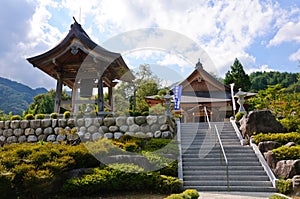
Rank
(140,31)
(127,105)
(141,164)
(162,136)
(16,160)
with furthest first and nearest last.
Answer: (127,105)
(162,136)
(140,31)
(141,164)
(16,160)

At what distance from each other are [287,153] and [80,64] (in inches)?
325

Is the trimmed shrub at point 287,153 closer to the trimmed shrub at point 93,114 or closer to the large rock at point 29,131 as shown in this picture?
the trimmed shrub at point 93,114

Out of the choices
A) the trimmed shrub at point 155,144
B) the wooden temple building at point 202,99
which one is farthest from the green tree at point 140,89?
the trimmed shrub at point 155,144

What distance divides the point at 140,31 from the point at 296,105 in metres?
7.00

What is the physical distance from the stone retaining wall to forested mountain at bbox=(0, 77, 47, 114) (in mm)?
33056

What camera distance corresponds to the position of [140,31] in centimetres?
850

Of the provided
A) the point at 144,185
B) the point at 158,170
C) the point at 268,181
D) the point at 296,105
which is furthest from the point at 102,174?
the point at 296,105

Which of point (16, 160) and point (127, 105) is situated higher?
point (127, 105)

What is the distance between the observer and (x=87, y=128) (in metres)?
9.56

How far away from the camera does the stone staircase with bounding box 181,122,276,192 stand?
6.62 metres

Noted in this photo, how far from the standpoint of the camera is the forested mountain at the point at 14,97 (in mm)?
42834

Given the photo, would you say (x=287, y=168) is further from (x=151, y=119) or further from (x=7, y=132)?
(x=7, y=132)

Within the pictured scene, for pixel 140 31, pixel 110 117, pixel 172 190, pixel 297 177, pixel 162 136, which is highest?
pixel 140 31

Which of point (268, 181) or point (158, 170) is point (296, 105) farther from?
point (158, 170)
